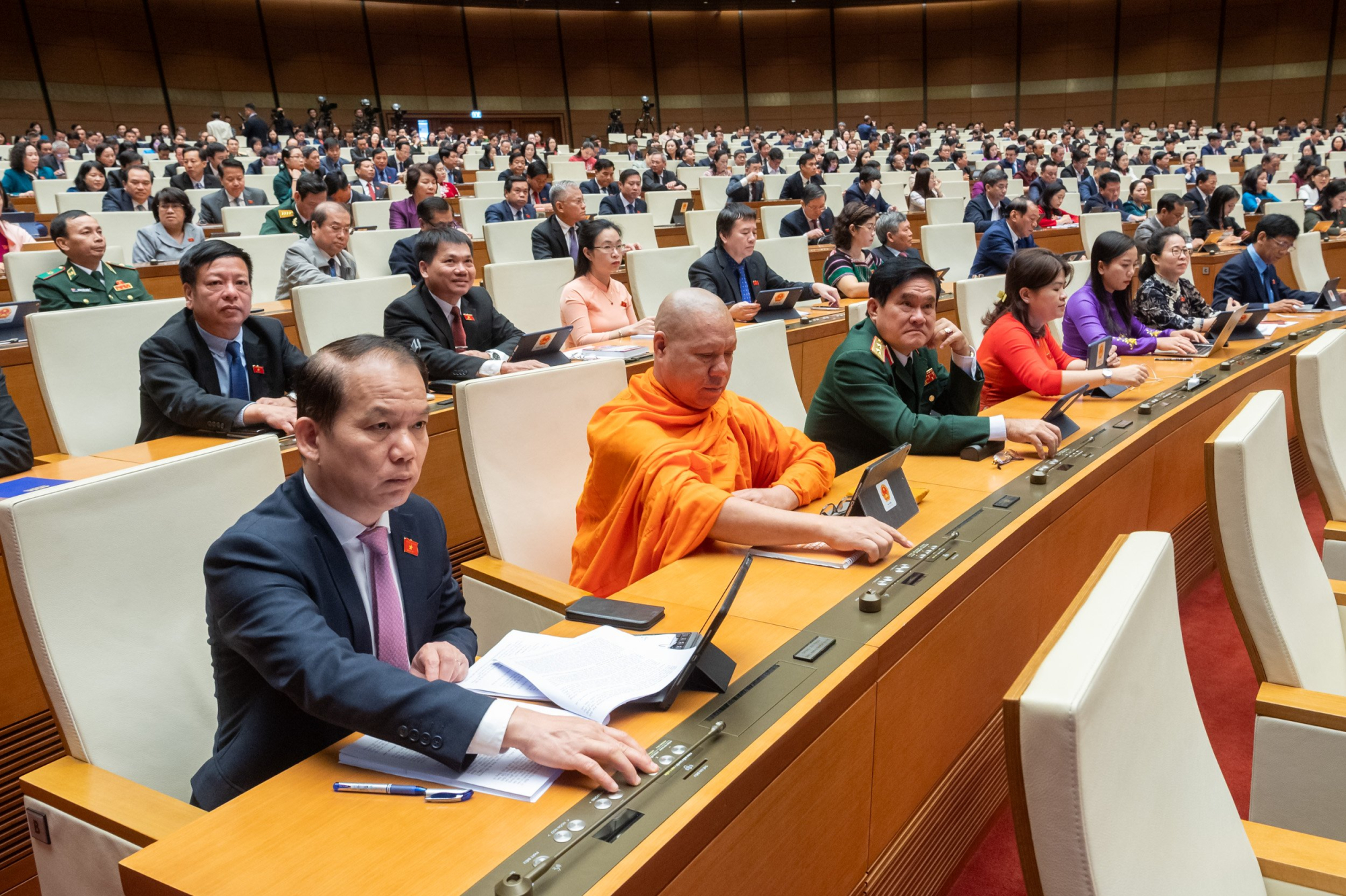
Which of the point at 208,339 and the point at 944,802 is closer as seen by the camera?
the point at 944,802

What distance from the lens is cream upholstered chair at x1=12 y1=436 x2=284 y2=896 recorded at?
1.05 meters

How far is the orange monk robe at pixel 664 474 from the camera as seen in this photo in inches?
59.8

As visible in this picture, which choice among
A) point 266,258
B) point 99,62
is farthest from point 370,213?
point 99,62

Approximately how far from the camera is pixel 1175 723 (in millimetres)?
812

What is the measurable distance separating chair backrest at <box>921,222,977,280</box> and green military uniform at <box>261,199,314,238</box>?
3399 millimetres

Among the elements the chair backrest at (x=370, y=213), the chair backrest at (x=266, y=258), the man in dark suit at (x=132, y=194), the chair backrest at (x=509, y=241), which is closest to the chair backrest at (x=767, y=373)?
the chair backrest at (x=266, y=258)

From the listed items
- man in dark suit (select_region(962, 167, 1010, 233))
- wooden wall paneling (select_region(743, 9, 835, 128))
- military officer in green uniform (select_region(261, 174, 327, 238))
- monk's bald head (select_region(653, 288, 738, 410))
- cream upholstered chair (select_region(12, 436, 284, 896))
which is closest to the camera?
cream upholstered chair (select_region(12, 436, 284, 896))

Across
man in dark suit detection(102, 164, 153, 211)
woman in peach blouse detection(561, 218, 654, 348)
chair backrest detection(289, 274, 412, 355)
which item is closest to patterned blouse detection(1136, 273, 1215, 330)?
woman in peach blouse detection(561, 218, 654, 348)

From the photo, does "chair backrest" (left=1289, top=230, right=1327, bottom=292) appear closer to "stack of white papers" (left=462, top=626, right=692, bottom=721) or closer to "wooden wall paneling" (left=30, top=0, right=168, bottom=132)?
"stack of white papers" (left=462, top=626, right=692, bottom=721)

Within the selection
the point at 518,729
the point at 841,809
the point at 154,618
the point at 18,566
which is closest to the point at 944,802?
the point at 841,809

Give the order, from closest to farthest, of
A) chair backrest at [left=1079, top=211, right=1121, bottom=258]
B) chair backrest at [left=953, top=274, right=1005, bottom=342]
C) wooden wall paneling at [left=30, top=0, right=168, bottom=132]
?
chair backrest at [left=953, top=274, right=1005, bottom=342] < chair backrest at [left=1079, top=211, right=1121, bottom=258] < wooden wall paneling at [left=30, top=0, right=168, bottom=132]

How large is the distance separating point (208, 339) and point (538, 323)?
1.60 meters

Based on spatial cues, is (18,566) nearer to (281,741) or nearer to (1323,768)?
(281,741)

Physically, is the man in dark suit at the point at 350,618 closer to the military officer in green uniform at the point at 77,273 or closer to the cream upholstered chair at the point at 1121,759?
the cream upholstered chair at the point at 1121,759
